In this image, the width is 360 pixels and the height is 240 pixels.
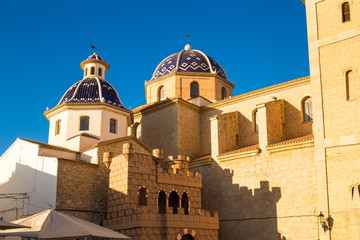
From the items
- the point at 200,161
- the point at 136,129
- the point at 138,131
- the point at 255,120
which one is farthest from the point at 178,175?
the point at 136,129

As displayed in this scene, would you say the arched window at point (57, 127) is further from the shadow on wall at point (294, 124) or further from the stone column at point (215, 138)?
the shadow on wall at point (294, 124)

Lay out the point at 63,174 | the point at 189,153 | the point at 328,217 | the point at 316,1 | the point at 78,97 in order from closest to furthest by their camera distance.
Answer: the point at 328,217 → the point at 63,174 → the point at 316,1 → the point at 78,97 → the point at 189,153

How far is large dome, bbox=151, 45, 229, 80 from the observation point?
28703mm

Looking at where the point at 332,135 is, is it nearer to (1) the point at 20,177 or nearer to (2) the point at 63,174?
(2) the point at 63,174

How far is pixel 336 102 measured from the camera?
18266 mm

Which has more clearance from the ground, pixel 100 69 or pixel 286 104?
pixel 100 69

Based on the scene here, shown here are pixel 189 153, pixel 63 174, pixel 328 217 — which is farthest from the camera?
pixel 189 153

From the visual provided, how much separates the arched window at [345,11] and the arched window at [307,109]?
14.9 feet

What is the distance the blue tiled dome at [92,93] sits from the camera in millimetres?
22609

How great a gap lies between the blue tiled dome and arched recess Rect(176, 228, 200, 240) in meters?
7.95

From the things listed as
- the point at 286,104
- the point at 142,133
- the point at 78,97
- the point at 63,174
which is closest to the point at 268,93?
the point at 286,104

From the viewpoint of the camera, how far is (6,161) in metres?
21.2

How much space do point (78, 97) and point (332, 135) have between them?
40.3ft

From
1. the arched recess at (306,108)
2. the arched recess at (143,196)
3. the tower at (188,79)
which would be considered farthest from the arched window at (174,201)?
the tower at (188,79)
